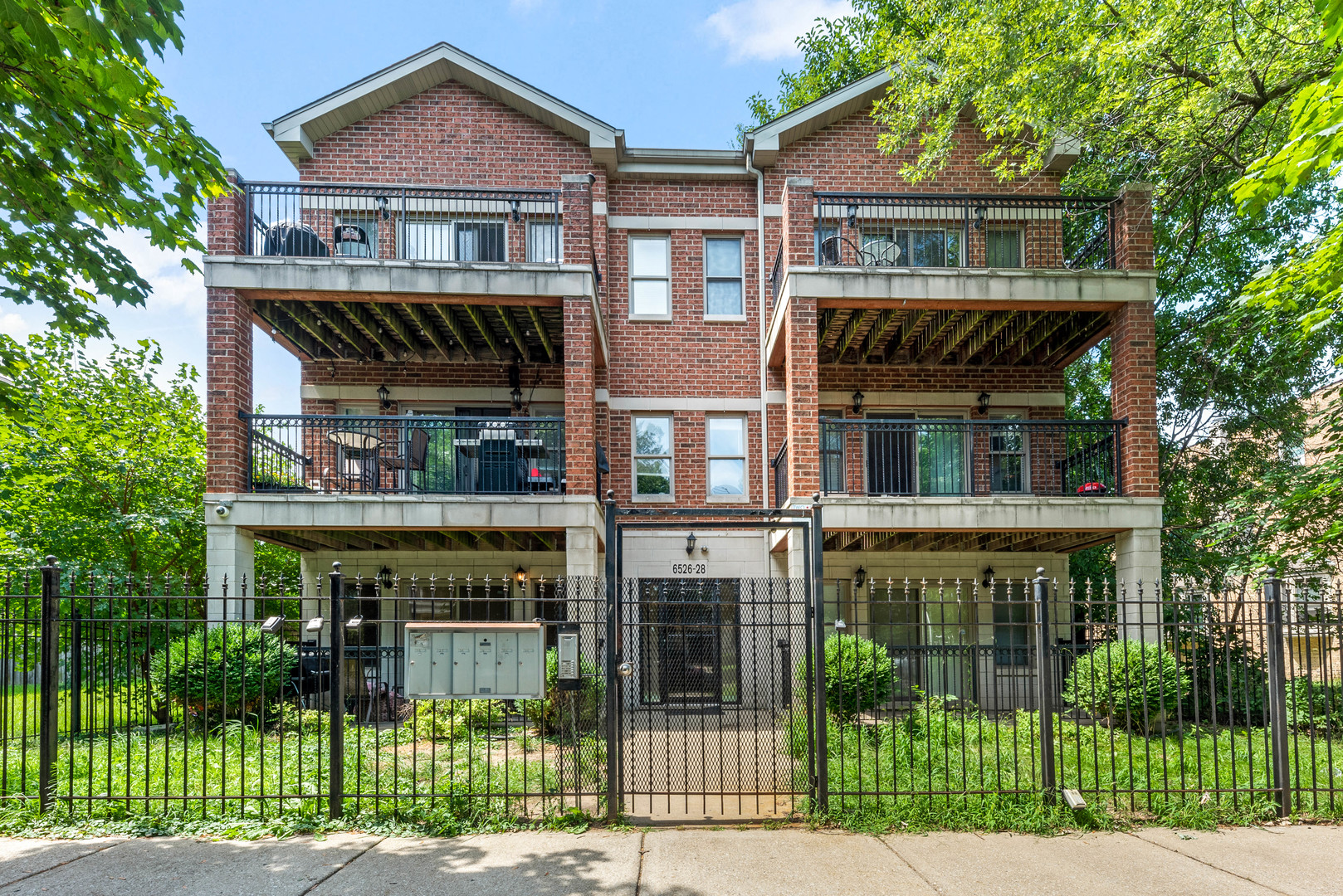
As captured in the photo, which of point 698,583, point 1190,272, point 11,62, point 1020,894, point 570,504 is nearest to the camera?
point 1020,894

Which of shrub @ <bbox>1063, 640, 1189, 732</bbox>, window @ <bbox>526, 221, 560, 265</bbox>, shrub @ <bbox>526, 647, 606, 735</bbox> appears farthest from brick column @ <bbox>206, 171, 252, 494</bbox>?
shrub @ <bbox>1063, 640, 1189, 732</bbox>

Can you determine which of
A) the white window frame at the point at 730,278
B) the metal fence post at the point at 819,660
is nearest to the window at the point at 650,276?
the white window frame at the point at 730,278

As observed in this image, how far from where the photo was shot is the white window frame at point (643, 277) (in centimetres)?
1387

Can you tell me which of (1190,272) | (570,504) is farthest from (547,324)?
(1190,272)

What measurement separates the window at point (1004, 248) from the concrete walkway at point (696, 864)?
9975 millimetres

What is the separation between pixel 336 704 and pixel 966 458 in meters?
9.92

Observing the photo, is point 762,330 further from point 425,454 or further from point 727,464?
point 425,454

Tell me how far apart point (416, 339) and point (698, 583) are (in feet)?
20.6

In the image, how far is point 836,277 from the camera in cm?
1112

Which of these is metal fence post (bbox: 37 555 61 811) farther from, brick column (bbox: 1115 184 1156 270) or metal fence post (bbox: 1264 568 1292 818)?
brick column (bbox: 1115 184 1156 270)

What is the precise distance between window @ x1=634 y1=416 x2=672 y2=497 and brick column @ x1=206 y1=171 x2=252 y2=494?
5959 mm

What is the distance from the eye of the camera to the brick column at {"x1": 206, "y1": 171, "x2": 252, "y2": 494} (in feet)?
34.6

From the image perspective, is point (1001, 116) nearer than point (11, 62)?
No

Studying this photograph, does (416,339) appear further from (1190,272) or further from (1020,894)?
(1190,272)
